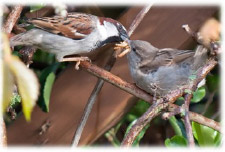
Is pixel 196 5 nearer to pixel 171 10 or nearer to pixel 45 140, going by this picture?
pixel 171 10

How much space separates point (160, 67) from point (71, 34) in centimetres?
37

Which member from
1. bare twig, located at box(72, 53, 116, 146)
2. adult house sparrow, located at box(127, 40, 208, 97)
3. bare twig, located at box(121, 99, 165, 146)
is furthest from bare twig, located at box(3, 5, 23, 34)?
bare twig, located at box(121, 99, 165, 146)

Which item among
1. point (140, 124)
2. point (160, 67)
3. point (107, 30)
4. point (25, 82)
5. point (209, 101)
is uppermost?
point (25, 82)

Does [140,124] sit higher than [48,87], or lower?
higher

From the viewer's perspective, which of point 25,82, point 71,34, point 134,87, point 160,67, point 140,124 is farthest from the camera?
point 71,34

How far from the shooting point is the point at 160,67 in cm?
154

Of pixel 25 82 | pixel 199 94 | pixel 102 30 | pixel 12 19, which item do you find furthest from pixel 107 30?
pixel 25 82

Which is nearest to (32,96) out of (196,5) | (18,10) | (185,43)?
(18,10)

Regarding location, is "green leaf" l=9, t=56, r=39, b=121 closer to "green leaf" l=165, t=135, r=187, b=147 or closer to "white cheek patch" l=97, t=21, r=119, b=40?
"green leaf" l=165, t=135, r=187, b=147

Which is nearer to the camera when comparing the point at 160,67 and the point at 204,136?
the point at 204,136

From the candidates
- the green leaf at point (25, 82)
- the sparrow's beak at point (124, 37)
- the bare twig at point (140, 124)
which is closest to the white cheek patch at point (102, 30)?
the sparrow's beak at point (124, 37)

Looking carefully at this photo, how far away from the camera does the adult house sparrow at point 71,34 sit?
1554mm

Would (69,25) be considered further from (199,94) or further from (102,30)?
(199,94)

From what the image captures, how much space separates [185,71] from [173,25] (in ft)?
1.17
